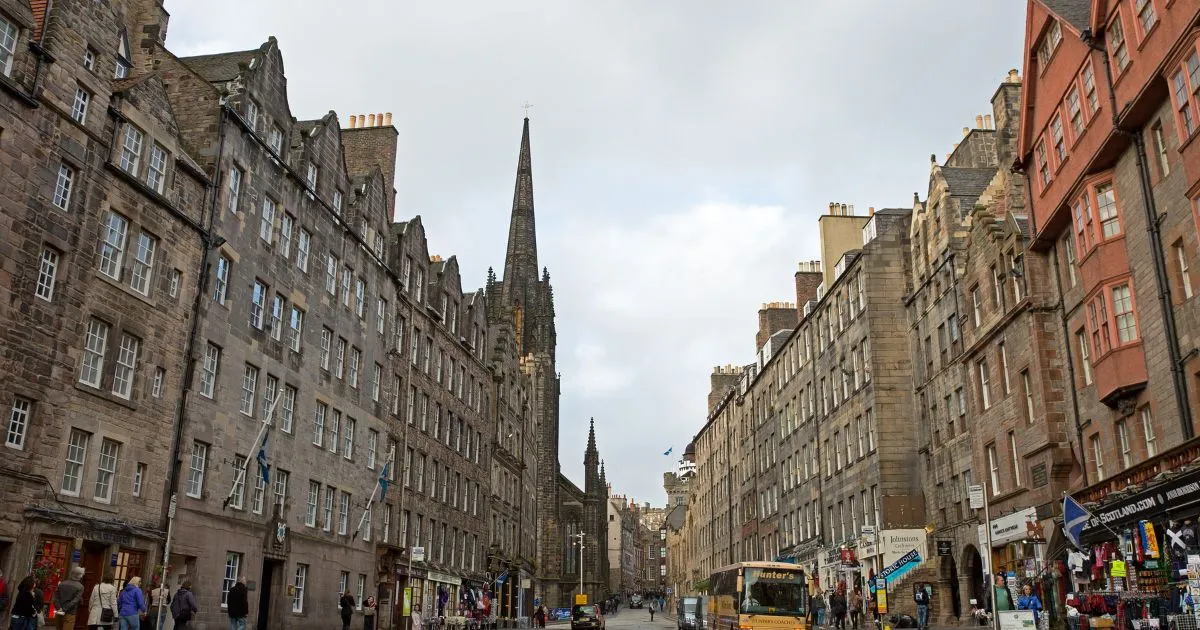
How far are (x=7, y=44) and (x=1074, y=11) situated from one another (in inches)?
1099

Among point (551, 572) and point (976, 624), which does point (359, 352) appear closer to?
point (976, 624)

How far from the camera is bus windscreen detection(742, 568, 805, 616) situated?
32219 mm

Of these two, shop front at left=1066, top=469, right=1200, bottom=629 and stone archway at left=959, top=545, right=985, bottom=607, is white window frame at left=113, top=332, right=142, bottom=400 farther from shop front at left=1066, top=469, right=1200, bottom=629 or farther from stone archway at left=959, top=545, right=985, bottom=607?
stone archway at left=959, top=545, right=985, bottom=607

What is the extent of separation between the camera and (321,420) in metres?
36.2

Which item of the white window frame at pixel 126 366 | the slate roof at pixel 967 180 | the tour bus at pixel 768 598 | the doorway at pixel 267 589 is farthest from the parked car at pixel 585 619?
the white window frame at pixel 126 366

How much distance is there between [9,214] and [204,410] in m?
8.78

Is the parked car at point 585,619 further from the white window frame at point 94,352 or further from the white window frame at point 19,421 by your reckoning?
the white window frame at point 19,421

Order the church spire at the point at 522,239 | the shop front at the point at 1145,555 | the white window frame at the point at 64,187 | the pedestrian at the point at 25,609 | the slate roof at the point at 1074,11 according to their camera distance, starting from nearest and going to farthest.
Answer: the pedestrian at the point at 25,609
the shop front at the point at 1145,555
the white window frame at the point at 64,187
the slate roof at the point at 1074,11
the church spire at the point at 522,239

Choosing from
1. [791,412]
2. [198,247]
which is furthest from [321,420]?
[791,412]

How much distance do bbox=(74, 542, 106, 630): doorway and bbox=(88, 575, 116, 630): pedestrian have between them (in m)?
2.12

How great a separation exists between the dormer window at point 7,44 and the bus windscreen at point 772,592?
25.7 meters

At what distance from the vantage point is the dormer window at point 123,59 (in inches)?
1115

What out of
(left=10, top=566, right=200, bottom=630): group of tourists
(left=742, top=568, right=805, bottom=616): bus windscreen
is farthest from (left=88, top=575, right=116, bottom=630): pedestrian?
(left=742, top=568, right=805, bottom=616): bus windscreen

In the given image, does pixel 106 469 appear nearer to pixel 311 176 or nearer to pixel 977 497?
pixel 311 176
